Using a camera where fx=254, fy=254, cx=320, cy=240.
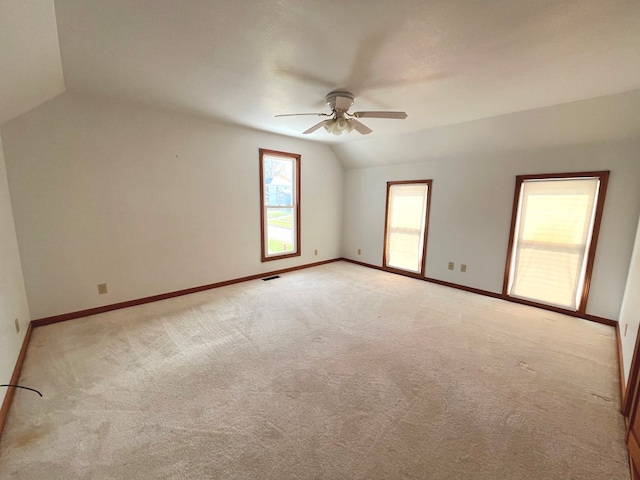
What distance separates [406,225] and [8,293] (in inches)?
195

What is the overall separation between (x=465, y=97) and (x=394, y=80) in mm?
878

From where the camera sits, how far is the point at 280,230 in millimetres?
4781

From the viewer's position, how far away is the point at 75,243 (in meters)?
2.79

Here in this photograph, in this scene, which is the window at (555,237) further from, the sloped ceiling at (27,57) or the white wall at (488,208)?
the sloped ceiling at (27,57)

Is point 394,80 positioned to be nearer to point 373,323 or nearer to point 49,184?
point 373,323

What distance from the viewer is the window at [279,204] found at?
432 centimetres

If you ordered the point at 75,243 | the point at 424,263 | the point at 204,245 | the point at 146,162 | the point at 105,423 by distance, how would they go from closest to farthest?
the point at 105,423, the point at 75,243, the point at 146,162, the point at 204,245, the point at 424,263

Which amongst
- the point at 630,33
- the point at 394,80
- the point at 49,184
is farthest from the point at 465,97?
the point at 49,184

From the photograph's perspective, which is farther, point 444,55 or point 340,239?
point 340,239

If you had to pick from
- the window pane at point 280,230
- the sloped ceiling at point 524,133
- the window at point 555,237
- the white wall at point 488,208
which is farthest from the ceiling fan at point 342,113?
the window at point 555,237

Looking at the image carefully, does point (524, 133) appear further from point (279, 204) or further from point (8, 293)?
point (8, 293)

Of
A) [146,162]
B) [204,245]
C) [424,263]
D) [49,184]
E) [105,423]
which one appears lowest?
[105,423]

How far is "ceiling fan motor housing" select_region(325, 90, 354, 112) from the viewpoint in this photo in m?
2.47

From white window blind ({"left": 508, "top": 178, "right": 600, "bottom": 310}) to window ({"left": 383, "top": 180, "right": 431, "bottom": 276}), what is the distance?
131 centimetres
